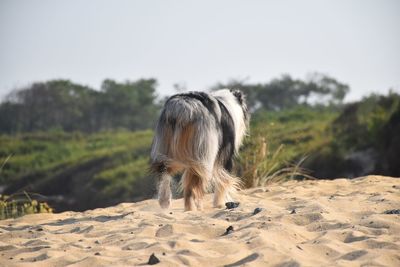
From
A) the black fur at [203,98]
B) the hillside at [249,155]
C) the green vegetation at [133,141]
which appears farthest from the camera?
the green vegetation at [133,141]

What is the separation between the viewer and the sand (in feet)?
17.1

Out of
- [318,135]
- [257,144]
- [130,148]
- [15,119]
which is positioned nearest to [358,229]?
[257,144]

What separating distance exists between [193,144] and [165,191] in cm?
77

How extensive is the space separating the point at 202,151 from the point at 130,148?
96.1ft

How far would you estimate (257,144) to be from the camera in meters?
11.4

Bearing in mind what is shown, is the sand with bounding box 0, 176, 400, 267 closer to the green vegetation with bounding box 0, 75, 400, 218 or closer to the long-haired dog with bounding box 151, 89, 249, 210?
the long-haired dog with bounding box 151, 89, 249, 210

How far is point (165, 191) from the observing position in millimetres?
7957

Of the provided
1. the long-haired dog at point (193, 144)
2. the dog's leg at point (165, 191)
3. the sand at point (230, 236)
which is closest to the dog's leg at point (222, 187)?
the long-haired dog at point (193, 144)

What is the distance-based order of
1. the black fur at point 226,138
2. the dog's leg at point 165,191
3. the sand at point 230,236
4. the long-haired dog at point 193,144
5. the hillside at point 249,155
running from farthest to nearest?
the hillside at point 249,155 < the black fur at point 226,138 < the dog's leg at point 165,191 < the long-haired dog at point 193,144 < the sand at point 230,236

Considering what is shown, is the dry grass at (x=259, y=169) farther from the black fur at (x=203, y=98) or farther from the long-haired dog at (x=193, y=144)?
the black fur at (x=203, y=98)

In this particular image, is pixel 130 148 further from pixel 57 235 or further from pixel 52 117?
pixel 57 235

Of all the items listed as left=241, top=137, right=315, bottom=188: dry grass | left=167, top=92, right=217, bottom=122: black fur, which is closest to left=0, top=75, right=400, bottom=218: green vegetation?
left=241, top=137, right=315, bottom=188: dry grass

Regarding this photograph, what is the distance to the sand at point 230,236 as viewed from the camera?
5.23m

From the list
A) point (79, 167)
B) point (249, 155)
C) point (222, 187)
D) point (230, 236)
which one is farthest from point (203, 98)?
point (79, 167)
